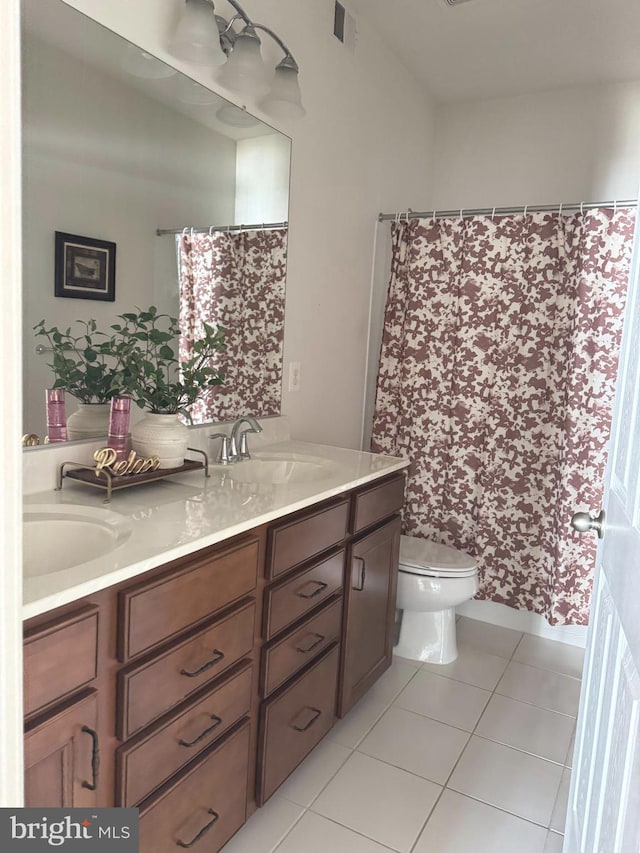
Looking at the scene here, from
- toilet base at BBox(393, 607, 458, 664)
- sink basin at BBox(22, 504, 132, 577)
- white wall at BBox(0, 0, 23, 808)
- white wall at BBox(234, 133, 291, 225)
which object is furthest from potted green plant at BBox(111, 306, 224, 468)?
toilet base at BBox(393, 607, 458, 664)

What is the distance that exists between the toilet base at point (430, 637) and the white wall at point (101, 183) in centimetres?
163

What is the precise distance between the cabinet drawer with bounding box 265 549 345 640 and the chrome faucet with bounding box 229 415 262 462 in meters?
0.45

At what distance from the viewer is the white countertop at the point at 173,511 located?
985 millimetres

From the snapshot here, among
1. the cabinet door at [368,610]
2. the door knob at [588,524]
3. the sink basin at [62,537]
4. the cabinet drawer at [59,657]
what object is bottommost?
the cabinet door at [368,610]

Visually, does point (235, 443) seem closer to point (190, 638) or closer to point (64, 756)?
point (190, 638)

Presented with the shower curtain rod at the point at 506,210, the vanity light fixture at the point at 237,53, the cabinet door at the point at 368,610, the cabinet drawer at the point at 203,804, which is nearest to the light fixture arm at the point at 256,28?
the vanity light fixture at the point at 237,53

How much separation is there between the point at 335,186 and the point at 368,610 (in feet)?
5.41

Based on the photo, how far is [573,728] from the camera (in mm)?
2164

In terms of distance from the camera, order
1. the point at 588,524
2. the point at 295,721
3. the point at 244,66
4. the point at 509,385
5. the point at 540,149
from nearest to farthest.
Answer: the point at 588,524, the point at 295,721, the point at 244,66, the point at 509,385, the point at 540,149

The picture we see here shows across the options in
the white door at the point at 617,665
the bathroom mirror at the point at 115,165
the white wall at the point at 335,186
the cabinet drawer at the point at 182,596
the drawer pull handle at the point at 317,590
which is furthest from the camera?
the white wall at the point at 335,186

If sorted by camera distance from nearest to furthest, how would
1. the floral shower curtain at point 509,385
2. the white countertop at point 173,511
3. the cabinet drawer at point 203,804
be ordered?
the white countertop at point 173,511
the cabinet drawer at point 203,804
the floral shower curtain at point 509,385

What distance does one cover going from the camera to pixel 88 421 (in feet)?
5.24

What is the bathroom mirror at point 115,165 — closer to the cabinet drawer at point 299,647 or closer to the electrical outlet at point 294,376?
the electrical outlet at point 294,376

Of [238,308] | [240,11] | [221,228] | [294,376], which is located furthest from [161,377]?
[240,11]
